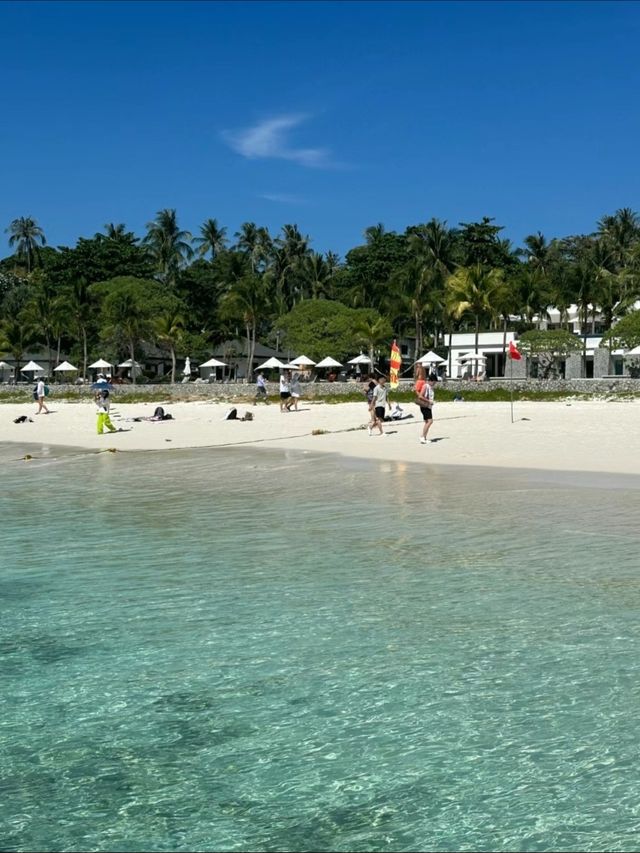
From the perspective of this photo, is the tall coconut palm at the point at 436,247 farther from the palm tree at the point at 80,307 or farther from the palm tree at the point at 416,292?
the palm tree at the point at 80,307

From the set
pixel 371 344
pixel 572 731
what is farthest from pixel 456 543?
pixel 371 344

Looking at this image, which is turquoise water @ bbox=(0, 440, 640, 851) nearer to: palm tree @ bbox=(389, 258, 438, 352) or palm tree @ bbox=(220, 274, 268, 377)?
palm tree @ bbox=(220, 274, 268, 377)

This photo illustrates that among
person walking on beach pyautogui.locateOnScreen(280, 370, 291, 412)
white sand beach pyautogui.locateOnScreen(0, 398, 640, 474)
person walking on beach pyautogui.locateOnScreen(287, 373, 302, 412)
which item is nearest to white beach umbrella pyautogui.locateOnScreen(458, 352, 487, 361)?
white sand beach pyautogui.locateOnScreen(0, 398, 640, 474)

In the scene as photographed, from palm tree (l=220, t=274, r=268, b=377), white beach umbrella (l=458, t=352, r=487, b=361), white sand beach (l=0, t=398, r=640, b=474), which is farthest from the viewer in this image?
palm tree (l=220, t=274, r=268, b=377)

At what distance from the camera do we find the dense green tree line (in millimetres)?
70062

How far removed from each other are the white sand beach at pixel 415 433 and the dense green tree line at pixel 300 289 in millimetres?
24347

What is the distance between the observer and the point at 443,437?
26.6m

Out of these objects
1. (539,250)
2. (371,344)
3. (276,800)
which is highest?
(539,250)

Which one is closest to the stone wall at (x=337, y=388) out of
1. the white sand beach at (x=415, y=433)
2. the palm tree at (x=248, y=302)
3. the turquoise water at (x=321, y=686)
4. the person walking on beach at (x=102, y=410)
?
the white sand beach at (x=415, y=433)

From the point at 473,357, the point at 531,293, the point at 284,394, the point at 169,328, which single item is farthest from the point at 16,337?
the point at 284,394

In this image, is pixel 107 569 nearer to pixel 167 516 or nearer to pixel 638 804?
pixel 167 516

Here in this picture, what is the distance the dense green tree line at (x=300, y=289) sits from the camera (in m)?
70.1

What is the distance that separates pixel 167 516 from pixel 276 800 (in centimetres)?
947

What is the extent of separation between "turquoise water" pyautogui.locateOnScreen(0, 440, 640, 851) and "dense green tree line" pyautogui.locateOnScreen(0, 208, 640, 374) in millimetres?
48613
